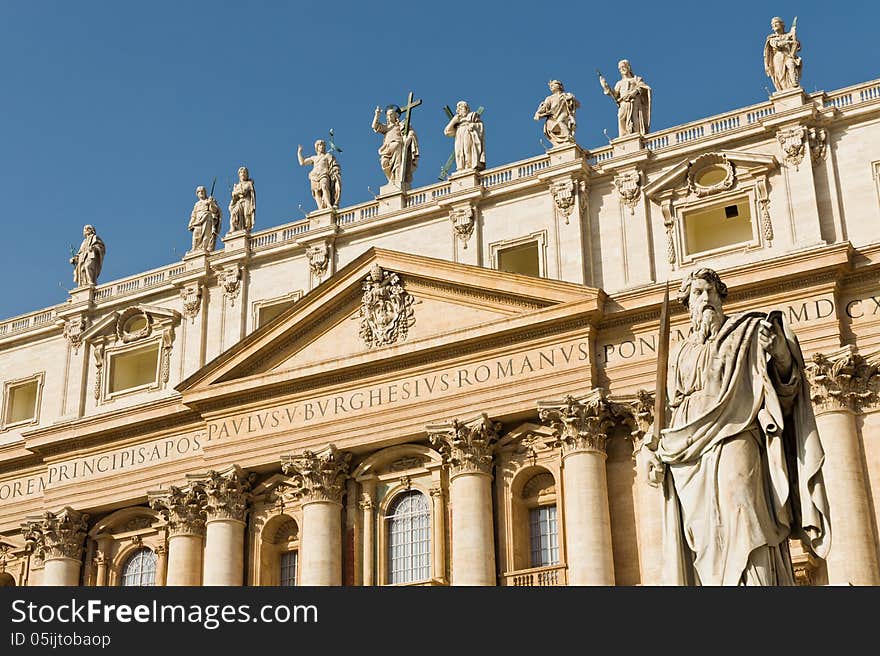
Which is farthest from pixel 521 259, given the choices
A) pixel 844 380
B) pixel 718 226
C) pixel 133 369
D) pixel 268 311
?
pixel 133 369

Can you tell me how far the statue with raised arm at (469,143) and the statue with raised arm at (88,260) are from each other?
1232 cm

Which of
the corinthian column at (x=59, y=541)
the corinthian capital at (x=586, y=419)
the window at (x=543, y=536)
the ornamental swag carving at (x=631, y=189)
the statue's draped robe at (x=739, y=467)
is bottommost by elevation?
the statue's draped robe at (x=739, y=467)

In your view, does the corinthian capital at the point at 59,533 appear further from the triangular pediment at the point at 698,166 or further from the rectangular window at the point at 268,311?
the triangular pediment at the point at 698,166

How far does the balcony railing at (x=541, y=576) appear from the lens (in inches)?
1252

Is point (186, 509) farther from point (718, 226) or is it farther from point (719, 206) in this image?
point (719, 206)

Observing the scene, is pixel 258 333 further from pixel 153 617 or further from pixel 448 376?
pixel 153 617

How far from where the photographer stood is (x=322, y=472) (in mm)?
34875

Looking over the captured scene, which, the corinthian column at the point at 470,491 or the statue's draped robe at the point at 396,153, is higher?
the statue's draped robe at the point at 396,153

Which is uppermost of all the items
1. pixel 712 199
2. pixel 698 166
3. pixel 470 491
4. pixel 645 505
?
pixel 698 166

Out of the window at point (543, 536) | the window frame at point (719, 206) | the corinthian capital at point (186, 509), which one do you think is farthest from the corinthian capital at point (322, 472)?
the window frame at point (719, 206)

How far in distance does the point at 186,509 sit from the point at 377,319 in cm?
702

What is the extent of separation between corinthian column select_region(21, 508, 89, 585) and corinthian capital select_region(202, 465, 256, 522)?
4.83m

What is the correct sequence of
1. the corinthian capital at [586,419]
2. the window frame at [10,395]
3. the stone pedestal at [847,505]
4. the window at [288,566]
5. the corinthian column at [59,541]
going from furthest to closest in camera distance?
the window frame at [10,395] < the corinthian column at [59,541] < the window at [288,566] < the corinthian capital at [586,419] < the stone pedestal at [847,505]

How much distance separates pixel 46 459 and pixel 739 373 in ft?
104
